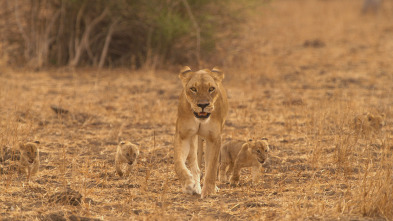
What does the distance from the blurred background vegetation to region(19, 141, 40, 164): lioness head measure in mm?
6455

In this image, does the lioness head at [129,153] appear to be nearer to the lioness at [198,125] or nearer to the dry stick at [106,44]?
the lioness at [198,125]

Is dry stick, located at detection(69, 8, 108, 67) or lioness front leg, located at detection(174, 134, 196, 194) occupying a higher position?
dry stick, located at detection(69, 8, 108, 67)

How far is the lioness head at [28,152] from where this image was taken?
654 cm

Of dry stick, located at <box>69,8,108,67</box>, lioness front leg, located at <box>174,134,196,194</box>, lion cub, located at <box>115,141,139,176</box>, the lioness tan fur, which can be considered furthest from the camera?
dry stick, located at <box>69,8,108,67</box>

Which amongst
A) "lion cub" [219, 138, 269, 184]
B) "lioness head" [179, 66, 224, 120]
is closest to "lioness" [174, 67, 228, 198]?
"lioness head" [179, 66, 224, 120]

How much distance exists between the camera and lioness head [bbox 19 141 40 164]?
654 cm

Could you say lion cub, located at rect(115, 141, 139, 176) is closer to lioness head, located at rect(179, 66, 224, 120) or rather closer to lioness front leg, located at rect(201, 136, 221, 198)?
lioness front leg, located at rect(201, 136, 221, 198)

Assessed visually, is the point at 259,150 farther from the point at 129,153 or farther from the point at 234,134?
the point at 234,134

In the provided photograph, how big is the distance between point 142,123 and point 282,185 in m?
3.62

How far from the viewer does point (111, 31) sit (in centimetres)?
1330

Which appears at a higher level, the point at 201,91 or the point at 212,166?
the point at 201,91

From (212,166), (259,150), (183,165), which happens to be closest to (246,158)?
(259,150)

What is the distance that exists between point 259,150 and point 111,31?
296 inches

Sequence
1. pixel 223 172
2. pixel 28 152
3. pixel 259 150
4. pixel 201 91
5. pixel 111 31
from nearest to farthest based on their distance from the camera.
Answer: pixel 201 91, pixel 259 150, pixel 28 152, pixel 223 172, pixel 111 31
